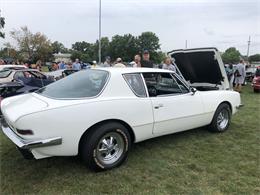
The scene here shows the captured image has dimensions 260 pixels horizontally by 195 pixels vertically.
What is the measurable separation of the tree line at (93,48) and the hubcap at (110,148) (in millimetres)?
13209

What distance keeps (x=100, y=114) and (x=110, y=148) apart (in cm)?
56

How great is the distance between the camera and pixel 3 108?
3.36 metres

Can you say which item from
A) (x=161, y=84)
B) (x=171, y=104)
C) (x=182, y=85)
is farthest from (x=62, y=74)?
(x=171, y=104)

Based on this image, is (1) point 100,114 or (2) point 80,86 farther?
(2) point 80,86

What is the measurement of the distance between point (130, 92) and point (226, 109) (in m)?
2.62

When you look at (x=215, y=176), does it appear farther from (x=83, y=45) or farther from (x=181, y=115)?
(x=83, y=45)

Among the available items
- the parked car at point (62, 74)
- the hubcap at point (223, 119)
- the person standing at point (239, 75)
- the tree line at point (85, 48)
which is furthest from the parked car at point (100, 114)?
the tree line at point (85, 48)

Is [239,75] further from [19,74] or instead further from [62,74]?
[19,74]

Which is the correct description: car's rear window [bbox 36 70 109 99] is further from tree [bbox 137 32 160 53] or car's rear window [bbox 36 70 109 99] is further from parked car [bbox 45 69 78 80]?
tree [bbox 137 32 160 53]

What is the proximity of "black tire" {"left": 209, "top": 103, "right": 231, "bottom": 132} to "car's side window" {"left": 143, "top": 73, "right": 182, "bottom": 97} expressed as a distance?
1179 mm

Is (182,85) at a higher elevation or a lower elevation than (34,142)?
higher

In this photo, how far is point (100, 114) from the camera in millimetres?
3076

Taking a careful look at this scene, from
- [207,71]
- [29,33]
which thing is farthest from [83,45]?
[207,71]

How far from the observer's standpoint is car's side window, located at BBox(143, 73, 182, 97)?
12.6 feet
